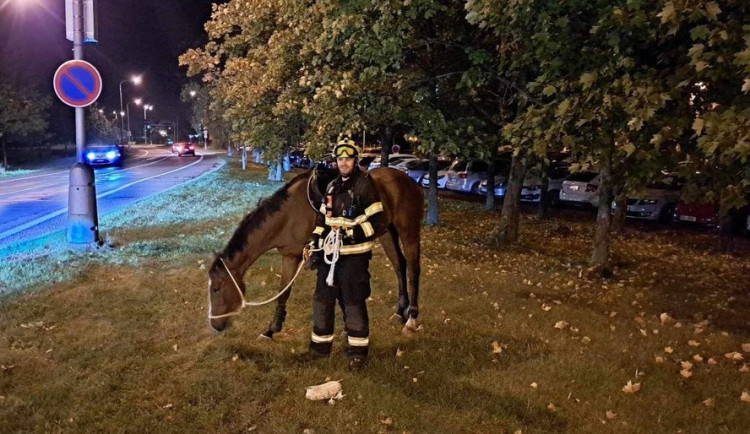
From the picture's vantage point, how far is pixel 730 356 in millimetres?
5898

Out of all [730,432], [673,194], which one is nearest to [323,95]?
[730,432]

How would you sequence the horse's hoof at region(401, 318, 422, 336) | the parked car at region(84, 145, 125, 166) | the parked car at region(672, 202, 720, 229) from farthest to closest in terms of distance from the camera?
the parked car at region(84, 145, 125, 166) → the parked car at region(672, 202, 720, 229) → the horse's hoof at region(401, 318, 422, 336)

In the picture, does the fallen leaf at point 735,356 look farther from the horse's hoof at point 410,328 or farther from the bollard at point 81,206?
the bollard at point 81,206

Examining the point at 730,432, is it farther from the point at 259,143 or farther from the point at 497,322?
the point at 259,143

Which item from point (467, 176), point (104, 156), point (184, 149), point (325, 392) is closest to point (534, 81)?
point (325, 392)

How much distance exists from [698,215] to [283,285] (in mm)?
15177

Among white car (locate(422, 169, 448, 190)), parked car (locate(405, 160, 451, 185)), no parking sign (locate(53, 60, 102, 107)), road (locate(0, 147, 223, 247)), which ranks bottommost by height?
road (locate(0, 147, 223, 247))

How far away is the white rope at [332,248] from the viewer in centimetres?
501

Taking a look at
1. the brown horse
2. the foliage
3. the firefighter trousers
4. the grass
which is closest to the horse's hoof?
the brown horse

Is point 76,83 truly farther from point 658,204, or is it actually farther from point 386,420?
point 658,204

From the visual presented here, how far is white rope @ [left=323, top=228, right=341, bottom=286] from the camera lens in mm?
5008

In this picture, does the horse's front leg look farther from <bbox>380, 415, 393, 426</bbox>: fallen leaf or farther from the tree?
the tree

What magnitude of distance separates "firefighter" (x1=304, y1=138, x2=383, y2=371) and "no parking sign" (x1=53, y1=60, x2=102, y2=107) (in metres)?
6.02

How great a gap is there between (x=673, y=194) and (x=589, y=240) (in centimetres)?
598
